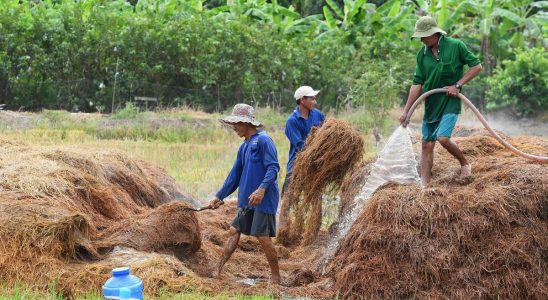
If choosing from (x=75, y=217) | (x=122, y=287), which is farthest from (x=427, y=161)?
(x=122, y=287)

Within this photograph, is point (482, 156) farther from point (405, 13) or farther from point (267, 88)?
point (405, 13)

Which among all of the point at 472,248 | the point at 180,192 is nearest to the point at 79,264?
the point at 472,248

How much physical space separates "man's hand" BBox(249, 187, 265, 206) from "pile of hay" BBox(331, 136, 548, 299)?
35.3 inches

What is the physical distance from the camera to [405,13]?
25156 millimetres

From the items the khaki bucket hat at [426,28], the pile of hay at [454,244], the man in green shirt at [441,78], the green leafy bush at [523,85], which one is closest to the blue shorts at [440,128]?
the man in green shirt at [441,78]

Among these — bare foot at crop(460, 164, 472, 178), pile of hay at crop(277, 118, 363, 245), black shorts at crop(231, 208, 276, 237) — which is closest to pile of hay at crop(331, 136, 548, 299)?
bare foot at crop(460, 164, 472, 178)

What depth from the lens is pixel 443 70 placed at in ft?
24.8

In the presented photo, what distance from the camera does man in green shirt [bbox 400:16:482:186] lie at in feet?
24.7

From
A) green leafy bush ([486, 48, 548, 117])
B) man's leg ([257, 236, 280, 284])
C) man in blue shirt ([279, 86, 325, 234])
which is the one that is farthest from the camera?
green leafy bush ([486, 48, 548, 117])

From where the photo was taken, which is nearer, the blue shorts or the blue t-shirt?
the blue shorts

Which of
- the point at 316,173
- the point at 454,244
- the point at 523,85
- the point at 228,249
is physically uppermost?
the point at 523,85

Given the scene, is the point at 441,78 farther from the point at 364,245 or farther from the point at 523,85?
the point at 523,85

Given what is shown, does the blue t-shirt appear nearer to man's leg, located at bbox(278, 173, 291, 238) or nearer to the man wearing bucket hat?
man's leg, located at bbox(278, 173, 291, 238)

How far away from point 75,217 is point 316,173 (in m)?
2.88
